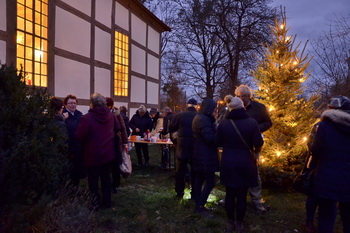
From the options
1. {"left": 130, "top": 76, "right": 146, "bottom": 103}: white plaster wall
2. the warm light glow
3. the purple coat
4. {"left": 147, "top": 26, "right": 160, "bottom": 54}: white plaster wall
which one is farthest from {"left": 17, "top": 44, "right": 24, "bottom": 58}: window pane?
{"left": 147, "top": 26, "right": 160, "bottom": 54}: white plaster wall

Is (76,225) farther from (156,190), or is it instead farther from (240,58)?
(240,58)

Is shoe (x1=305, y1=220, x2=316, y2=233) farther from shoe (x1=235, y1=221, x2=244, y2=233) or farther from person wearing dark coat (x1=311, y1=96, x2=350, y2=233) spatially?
shoe (x1=235, y1=221, x2=244, y2=233)

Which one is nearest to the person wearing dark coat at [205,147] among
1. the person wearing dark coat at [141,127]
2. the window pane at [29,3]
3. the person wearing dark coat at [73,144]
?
the person wearing dark coat at [73,144]

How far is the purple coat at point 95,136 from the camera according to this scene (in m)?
4.55

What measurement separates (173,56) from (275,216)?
22.7 metres

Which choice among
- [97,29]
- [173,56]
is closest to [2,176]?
[97,29]

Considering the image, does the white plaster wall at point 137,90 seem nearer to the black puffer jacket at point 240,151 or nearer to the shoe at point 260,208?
the shoe at point 260,208

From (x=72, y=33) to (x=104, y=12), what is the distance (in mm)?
2356

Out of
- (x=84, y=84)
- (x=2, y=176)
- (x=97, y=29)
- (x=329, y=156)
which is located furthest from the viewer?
(x=97, y=29)

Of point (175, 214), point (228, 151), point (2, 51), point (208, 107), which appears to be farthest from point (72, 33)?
point (228, 151)

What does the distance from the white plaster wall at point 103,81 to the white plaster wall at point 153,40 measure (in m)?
4.34

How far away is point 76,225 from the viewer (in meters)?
3.49

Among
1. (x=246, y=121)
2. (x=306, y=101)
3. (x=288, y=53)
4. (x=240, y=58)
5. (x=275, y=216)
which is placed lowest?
(x=275, y=216)

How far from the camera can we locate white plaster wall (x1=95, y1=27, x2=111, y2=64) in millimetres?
10688
